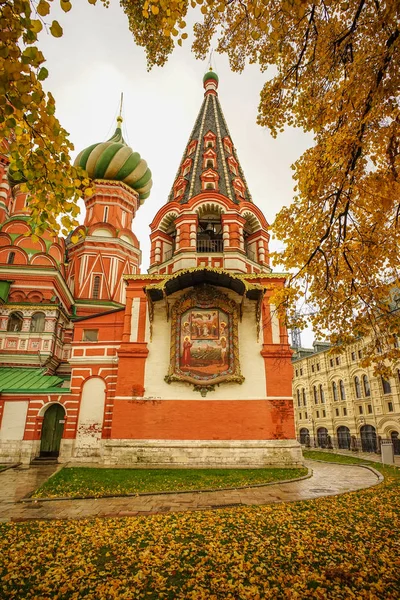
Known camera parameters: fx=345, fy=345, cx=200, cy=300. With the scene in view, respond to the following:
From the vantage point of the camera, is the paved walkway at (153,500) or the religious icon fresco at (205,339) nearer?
the paved walkway at (153,500)

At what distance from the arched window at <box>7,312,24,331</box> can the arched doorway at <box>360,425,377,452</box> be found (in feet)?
108

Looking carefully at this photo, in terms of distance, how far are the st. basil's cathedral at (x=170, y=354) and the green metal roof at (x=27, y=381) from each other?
0.29 feet

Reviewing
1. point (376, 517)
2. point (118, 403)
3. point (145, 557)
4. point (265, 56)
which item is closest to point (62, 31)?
point (265, 56)

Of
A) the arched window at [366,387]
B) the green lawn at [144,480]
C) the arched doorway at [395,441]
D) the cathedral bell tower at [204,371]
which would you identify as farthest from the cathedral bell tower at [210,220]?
the arched window at [366,387]

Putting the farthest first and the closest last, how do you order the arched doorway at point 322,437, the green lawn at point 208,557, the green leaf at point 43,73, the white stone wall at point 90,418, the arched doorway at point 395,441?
the arched doorway at point 322,437
the arched doorway at point 395,441
the white stone wall at point 90,418
the green lawn at point 208,557
the green leaf at point 43,73

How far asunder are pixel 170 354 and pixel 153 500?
7.51 meters

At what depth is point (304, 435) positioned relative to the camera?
4500cm

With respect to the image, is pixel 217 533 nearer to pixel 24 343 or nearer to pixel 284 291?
pixel 284 291

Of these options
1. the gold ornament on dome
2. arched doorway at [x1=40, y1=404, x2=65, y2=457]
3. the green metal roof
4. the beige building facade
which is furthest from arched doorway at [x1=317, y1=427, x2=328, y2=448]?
the green metal roof

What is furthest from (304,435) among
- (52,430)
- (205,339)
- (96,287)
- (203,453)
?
(52,430)

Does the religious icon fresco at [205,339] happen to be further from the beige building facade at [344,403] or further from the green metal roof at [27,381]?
the beige building facade at [344,403]

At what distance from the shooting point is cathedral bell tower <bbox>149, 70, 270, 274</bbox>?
1900cm

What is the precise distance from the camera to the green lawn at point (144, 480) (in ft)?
33.0

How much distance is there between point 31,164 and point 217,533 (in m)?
6.50
